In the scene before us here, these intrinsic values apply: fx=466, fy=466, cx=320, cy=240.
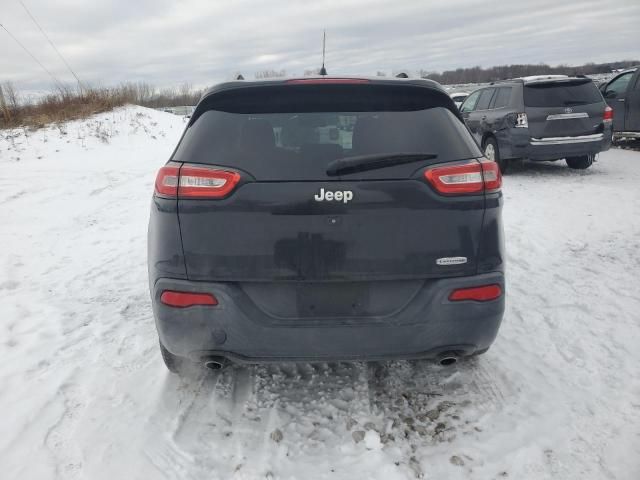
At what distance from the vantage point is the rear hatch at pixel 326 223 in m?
2.15

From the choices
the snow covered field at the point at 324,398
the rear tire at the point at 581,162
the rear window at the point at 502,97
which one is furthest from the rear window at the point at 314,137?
the rear tire at the point at 581,162

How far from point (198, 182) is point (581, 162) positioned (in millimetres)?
9850

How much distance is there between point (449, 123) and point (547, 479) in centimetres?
174

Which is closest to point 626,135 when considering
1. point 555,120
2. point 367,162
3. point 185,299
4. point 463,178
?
point 555,120

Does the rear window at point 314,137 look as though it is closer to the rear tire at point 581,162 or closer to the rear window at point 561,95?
the rear window at point 561,95

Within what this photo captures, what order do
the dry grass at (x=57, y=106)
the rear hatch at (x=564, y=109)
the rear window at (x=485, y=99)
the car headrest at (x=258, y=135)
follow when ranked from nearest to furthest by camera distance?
the car headrest at (x=258, y=135), the rear hatch at (x=564, y=109), the rear window at (x=485, y=99), the dry grass at (x=57, y=106)

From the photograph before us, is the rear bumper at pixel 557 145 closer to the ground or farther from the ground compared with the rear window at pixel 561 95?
closer to the ground

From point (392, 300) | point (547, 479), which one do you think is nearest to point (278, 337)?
point (392, 300)

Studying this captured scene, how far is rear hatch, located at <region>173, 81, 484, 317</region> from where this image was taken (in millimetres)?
2148

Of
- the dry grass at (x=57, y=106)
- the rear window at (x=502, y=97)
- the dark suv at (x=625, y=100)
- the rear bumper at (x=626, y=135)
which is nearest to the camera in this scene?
the rear window at (x=502, y=97)

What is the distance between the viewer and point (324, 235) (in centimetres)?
215

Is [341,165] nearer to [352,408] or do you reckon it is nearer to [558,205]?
[352,408]

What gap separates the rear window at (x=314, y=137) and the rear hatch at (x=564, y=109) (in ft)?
23.7

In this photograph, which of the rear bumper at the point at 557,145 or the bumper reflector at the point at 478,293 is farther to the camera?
the rear bumper at the point at 557,145
